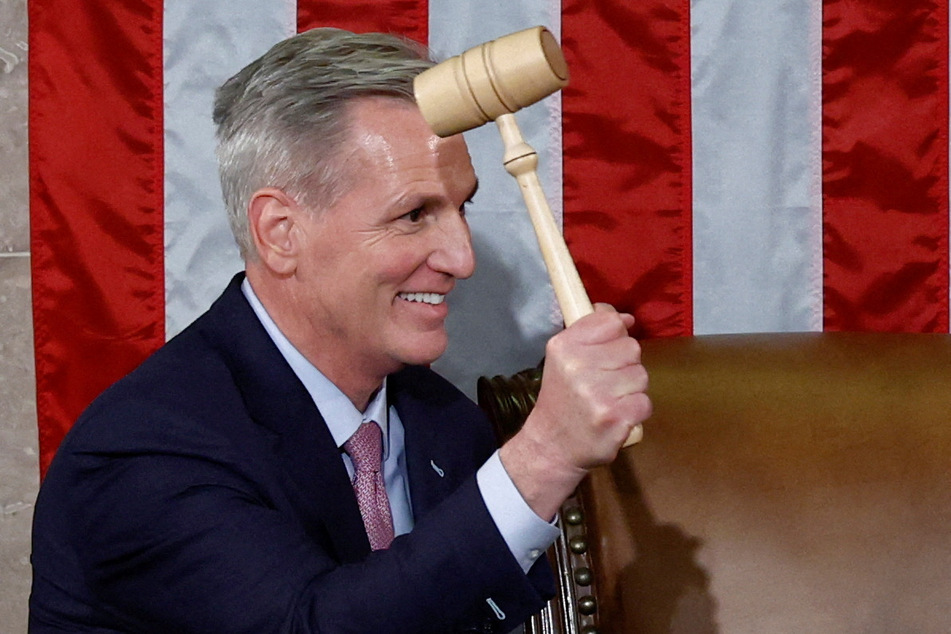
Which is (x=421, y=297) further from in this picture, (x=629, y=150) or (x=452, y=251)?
(x=629, y=150)

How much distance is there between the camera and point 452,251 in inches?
54.3

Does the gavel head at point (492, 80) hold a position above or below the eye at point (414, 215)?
above

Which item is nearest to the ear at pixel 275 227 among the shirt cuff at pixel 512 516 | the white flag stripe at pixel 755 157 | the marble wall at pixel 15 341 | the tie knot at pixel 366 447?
the tie knot at pixel 366 447

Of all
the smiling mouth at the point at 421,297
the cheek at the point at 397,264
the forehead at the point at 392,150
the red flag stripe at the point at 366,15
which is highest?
the red flag stripe at the point at 366,15

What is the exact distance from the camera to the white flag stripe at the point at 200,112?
5.96 ft

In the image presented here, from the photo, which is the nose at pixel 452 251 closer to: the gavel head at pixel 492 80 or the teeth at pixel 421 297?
the teeth at pixel 421 297

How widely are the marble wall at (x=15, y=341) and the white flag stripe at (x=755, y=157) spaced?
1.01 m

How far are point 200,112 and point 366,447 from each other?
639mm

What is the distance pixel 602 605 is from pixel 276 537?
57cm

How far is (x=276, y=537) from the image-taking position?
3.68 feet

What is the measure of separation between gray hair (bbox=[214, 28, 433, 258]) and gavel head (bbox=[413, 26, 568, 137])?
27 cm

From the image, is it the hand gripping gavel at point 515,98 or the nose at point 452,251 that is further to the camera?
the nose at point 452,251

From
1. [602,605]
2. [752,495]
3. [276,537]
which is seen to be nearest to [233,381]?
→ [276,537]

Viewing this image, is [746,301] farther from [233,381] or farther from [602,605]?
[233,381]
